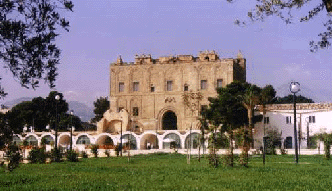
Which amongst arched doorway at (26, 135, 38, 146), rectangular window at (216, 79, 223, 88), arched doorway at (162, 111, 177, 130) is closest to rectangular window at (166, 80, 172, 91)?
arched doorway at (162, 111, 177, 130)

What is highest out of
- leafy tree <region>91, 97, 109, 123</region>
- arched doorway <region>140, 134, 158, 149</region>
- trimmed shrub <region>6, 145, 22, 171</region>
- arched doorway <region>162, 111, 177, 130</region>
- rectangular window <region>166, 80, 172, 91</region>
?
rectangular window <region>166, 80, 172, 91</region>

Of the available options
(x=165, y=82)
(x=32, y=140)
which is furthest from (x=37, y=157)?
(x=165, y=82)

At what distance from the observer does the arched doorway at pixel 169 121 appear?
50.8m

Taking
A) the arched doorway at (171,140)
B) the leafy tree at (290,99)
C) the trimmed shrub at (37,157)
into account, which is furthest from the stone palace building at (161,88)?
the trimmed shrub at (37,157)

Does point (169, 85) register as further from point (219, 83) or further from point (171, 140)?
point (171, 140)

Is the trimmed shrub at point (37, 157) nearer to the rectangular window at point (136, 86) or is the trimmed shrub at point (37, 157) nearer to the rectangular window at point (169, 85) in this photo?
the rectangular window at point (169, 85)

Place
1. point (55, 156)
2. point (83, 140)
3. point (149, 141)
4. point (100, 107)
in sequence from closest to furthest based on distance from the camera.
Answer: point (55, 156)
point (149, 141)
point (83, 140)
point (100, 107)

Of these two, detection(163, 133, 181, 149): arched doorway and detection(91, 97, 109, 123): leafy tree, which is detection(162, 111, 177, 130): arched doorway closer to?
detection(163, 133, 181, 149): arched doorway

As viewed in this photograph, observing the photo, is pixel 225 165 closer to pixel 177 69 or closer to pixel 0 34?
pixel 0 34

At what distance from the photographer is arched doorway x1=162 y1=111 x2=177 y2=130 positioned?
50.8 m

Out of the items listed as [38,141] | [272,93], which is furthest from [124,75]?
[272,93]

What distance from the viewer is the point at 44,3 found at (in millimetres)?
7840

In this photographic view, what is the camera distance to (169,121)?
51.4 meters

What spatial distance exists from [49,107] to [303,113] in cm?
2234
